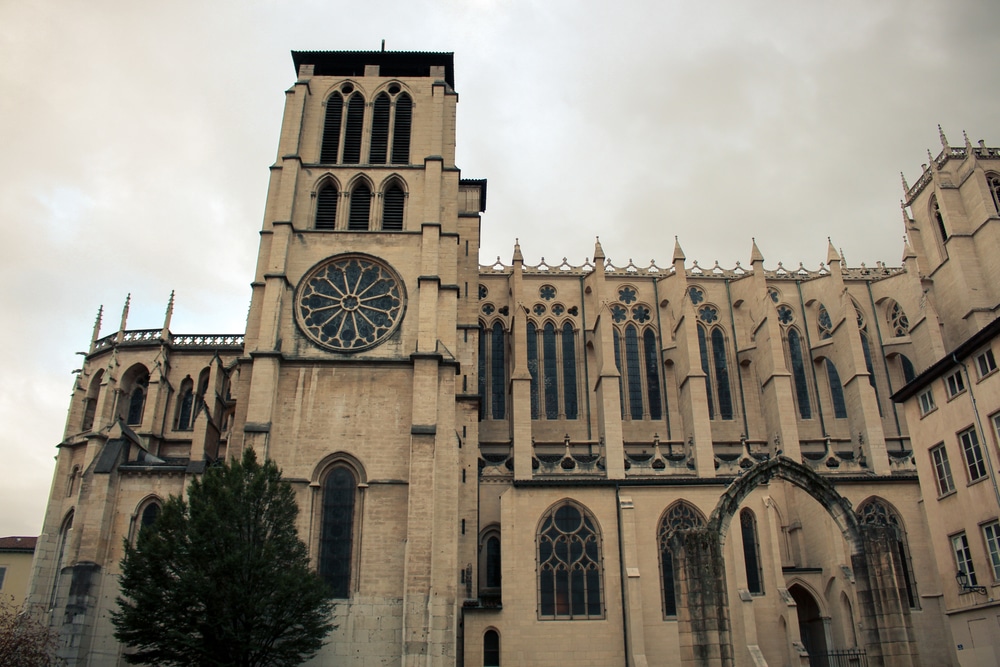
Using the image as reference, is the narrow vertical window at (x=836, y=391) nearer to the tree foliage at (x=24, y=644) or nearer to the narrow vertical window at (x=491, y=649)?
the narrow vertical window at (x=491, y=649)

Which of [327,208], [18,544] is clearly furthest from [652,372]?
[18,544]

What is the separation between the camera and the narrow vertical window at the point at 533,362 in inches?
1499

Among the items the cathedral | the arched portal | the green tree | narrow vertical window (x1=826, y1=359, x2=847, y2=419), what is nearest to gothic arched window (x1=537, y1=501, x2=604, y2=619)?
the cathedral

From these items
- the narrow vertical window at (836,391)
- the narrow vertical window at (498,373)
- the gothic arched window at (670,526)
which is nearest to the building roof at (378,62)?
the narrow vertical window at (498,373)

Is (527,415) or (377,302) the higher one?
(377,302)

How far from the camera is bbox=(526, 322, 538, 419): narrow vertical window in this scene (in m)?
38.1

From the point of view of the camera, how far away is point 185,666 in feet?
66.8

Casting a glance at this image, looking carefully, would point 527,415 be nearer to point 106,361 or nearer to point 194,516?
point 194,516

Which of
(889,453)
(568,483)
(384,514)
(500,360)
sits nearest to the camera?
(384,514)

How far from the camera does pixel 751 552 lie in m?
30.6

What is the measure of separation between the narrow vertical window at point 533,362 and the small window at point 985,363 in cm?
1895

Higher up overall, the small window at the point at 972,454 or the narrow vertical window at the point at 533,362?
the narrow vertical window at the point at 533,362

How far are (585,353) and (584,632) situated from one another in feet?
46.9

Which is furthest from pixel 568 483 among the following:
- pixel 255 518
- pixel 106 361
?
pixel 106 361
